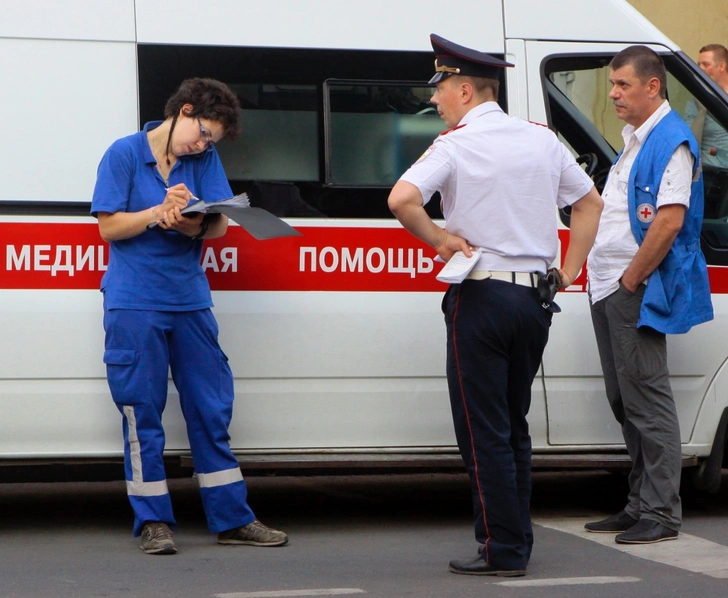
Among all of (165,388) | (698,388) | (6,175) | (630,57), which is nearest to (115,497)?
→ (165,388)

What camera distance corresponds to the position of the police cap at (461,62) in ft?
13.5

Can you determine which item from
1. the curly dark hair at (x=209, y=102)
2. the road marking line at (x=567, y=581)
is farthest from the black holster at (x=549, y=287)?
the curly dark hair at (x=209, y=102)

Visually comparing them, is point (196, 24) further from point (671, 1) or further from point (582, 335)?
point (671, 1)

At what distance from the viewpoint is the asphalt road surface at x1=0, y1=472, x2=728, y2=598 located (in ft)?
13.6

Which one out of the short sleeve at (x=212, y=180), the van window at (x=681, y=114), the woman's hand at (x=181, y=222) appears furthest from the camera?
the van window at (x=681, y=114)

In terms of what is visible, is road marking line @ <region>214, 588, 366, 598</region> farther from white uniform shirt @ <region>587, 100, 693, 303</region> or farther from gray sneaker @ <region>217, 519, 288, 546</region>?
white uniform shirt @ <region>587, 100, 693, 303</region>

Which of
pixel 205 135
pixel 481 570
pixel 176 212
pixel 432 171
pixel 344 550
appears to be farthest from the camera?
pixel 344 550

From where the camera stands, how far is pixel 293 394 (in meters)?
4.91

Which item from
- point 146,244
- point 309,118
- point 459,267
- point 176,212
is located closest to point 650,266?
point 459,267

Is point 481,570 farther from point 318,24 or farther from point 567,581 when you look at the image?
point 318,24

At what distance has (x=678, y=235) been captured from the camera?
15.8ft

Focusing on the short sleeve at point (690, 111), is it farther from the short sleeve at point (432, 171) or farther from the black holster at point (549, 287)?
the short sleeve at point (432, 171)

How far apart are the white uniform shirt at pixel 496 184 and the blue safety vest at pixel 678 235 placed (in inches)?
28.0

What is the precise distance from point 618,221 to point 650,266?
0.81 feet
